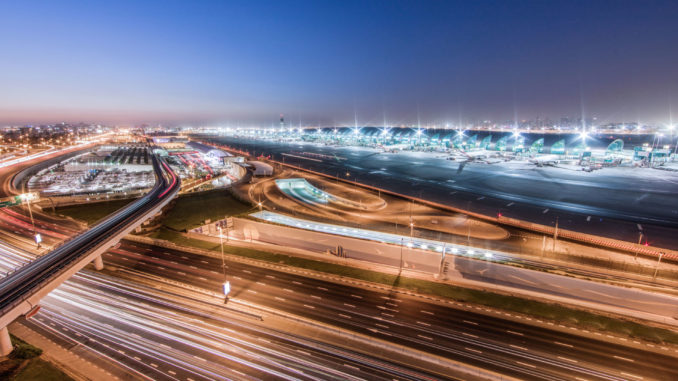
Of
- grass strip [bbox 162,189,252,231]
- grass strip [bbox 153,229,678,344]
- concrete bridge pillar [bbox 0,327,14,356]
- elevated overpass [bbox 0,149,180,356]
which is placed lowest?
grass strip [bbox 153,229,678,344]

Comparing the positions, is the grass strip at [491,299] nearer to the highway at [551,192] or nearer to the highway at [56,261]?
the highway at [56,261]

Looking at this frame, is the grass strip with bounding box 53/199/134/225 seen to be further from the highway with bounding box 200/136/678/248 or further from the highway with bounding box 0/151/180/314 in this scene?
the highway with bounding box 200/136/678/248

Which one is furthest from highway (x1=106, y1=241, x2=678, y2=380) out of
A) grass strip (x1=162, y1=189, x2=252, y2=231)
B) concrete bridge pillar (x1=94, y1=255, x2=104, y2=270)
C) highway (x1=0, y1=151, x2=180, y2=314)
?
grass strip (x1=162, y1=189, x2=252, y2=231)

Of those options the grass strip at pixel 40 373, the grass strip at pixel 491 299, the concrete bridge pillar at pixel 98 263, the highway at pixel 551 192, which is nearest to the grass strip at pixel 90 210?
the concrete bridge pillar at pixel 98 263

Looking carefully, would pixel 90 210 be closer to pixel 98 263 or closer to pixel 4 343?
pixel 98 263

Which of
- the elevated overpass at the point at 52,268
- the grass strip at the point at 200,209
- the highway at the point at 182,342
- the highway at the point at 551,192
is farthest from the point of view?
the highway at the point at 551,192

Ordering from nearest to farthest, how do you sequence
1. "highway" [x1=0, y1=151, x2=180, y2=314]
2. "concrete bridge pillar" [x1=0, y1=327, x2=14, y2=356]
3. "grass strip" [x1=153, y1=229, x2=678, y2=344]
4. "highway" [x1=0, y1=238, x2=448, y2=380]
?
"highway" [x1=0, y1=238, x2=448, y2=380] → "concrete bridge pillar" [x1=0, y1=327, x2=14, y2=356] → "highway" [x1=0, y1=151, x2=180, y2=314] → "grass strip" [x1=153, y1=229, x2=678, y2=344]
